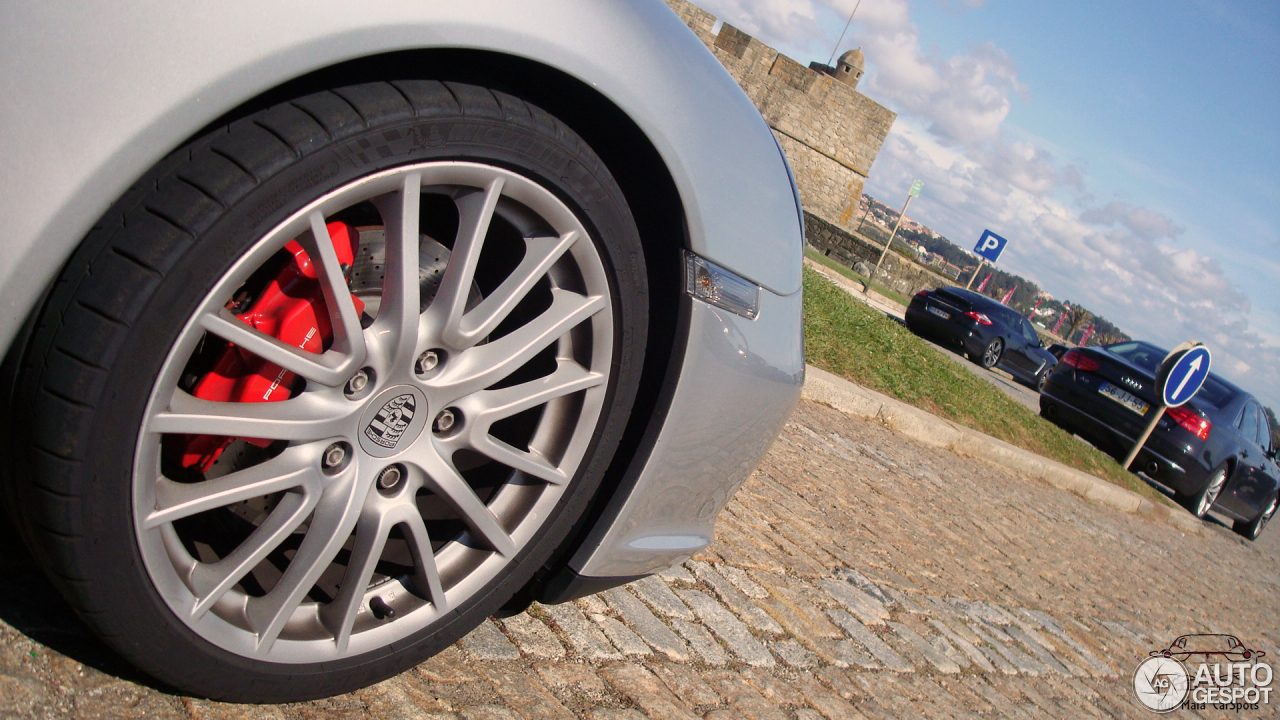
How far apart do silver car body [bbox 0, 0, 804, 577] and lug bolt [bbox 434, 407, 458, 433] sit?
1.52 feet

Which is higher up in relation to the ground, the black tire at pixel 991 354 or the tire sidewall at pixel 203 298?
the black tire at pixel 991 354

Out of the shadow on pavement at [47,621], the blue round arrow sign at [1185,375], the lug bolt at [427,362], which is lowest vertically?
the shadow on pavement at [47,621]

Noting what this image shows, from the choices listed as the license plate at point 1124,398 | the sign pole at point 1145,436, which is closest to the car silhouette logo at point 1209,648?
the sign pole at point 1145,436

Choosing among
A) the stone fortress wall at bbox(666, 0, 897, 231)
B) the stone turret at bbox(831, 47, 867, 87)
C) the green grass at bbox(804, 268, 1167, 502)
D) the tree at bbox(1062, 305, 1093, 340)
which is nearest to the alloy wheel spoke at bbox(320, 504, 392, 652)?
the green grass at bbox(804, 268, 1167, 502)

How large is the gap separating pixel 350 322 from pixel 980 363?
57.0ft

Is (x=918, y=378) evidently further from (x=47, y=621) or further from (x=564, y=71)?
(x=47, y=621)

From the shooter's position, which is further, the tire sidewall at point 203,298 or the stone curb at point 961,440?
the stone curb at point 961,440

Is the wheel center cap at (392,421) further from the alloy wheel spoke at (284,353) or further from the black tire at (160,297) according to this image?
the black tire at (160,297)

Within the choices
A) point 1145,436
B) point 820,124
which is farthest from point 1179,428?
point 820,124

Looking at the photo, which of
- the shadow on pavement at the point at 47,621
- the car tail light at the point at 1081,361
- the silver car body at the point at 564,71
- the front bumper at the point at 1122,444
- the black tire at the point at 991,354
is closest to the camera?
the silver car body at the point at 564,71

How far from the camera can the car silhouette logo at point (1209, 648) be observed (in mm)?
5016

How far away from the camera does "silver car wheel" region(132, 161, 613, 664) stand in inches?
55.5

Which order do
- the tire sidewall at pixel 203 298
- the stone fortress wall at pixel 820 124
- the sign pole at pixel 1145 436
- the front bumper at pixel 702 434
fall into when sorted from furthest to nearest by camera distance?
1. the stone fortress wall at pixel 820 124
2. the sign pole at pixel 1145 436
3. the front bumper at pixel 702 434
4. the tire sidewall at pixel 203 298

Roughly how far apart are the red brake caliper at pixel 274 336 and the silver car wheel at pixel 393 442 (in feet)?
0.21
